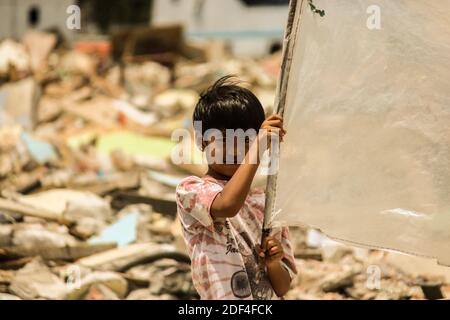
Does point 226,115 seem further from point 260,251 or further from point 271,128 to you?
point 260,251

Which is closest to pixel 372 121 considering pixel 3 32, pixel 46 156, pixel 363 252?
pixel 363 252

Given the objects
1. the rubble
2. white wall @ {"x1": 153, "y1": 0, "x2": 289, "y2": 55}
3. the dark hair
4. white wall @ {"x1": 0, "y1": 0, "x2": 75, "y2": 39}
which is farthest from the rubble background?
white wall @ {"x1": 0, "y1": 0, "x2": 75, "y2": 39}

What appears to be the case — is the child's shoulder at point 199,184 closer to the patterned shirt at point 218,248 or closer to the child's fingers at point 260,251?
the patterned shirt at point 218,248

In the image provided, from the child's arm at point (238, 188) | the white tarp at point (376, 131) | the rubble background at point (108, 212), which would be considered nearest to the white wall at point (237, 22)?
the rubble background at point (108, 212)

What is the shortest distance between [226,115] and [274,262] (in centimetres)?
49

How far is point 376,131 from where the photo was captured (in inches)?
97.9

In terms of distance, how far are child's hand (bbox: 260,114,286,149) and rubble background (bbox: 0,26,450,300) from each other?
1170mm

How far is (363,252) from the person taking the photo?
4.84 meters

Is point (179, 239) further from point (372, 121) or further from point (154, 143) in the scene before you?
point (154, 143)

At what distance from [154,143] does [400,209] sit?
6.71 m

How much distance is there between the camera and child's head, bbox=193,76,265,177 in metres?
2.26

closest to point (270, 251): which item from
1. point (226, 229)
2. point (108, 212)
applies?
point (226, 229)

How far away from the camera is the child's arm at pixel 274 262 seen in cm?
230

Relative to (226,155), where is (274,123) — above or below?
above
